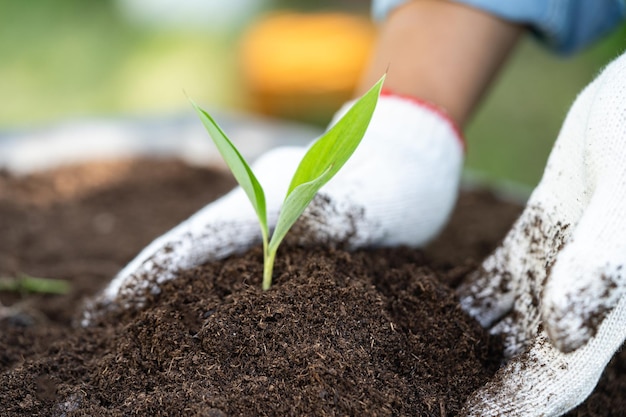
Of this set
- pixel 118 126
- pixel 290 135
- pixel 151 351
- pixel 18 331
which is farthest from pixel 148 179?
pixel 151 351

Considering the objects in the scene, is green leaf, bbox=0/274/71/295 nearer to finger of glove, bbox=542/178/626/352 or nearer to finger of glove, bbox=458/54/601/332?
finger of glove, bbox=458/54/601/332

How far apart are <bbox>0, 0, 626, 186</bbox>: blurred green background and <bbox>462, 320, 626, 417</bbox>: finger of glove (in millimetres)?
2244

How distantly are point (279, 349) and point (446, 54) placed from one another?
0.77 metres

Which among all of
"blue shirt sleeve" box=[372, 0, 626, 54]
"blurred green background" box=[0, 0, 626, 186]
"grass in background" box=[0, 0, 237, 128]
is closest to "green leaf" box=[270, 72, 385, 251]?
"blue shirt sleeve" box=[372, 0, 626, 54]

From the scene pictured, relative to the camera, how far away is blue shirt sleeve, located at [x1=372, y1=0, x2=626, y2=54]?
136 centimetres

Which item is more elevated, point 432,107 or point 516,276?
point 432,107

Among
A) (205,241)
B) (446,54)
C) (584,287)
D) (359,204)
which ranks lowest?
(205,241)

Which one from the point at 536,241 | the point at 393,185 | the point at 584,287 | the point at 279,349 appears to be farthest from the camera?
the point at 393,185

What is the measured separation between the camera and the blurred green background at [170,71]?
3.52 meters

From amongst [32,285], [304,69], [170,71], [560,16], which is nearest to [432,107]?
[560,16]

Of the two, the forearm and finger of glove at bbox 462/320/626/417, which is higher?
the forearm

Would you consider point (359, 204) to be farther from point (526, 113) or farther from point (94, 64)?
point (94, 64)

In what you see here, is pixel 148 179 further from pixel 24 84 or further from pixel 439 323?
pixel 24 84

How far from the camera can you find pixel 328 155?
915 millimetres
